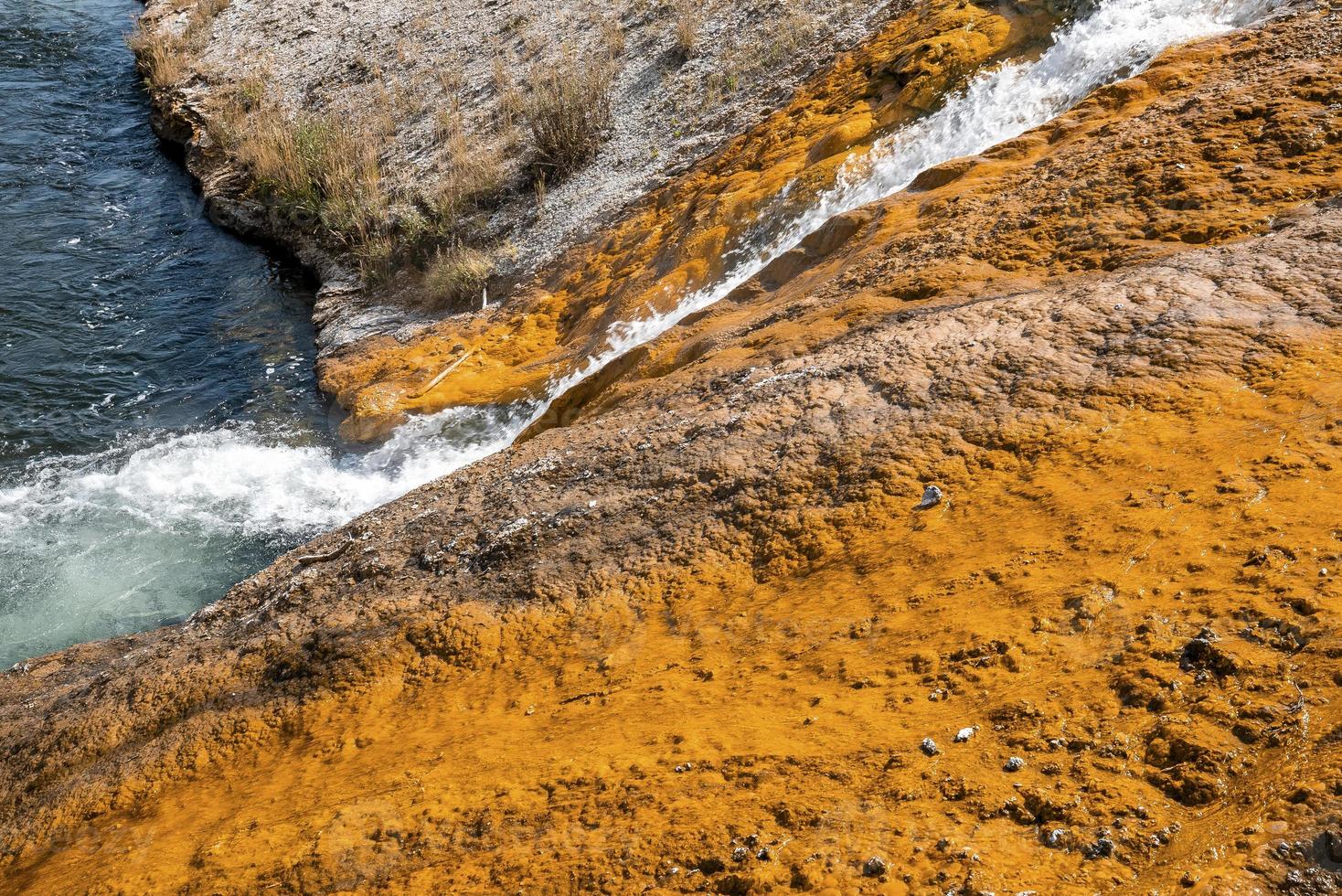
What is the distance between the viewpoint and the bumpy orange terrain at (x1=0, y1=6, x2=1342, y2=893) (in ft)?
6.66

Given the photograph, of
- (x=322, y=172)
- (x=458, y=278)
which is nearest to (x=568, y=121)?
(x=458, y=278)

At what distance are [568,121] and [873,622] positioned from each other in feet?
26.3

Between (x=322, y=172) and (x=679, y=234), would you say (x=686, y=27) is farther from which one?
(x=322, y=172)

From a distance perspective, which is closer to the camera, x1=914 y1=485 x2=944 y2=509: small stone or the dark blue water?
x1=914 y1=485 x2=944 y2=509: small stone

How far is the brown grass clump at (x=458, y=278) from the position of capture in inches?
343

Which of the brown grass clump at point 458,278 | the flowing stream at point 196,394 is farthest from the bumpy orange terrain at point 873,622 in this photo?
the brown grass clump at point 458,278

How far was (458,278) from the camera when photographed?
28.7ft

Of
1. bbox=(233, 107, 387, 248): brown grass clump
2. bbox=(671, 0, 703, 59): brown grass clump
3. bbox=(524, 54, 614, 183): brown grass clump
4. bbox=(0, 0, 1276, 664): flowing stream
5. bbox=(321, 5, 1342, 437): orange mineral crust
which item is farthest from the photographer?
bbox=(671, 0, 703, 59): brown grass clump

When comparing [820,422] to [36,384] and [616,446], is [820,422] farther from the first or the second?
[36,384]

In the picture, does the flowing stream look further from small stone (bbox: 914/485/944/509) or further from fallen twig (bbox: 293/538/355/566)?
small stone (bbox: 914/485/944/509)

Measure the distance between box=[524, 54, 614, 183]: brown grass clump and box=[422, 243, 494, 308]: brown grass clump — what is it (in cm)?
133

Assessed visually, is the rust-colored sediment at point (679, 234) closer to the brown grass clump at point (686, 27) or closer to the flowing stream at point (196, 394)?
the flowing stream at point (196, 394)

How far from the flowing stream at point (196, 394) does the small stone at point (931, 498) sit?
359 cm

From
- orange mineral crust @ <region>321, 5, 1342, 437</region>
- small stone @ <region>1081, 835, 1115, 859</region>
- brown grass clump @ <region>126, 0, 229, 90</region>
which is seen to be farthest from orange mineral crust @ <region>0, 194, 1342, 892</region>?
brown grass clump @ <region>126, 0, 229, 90</region>
